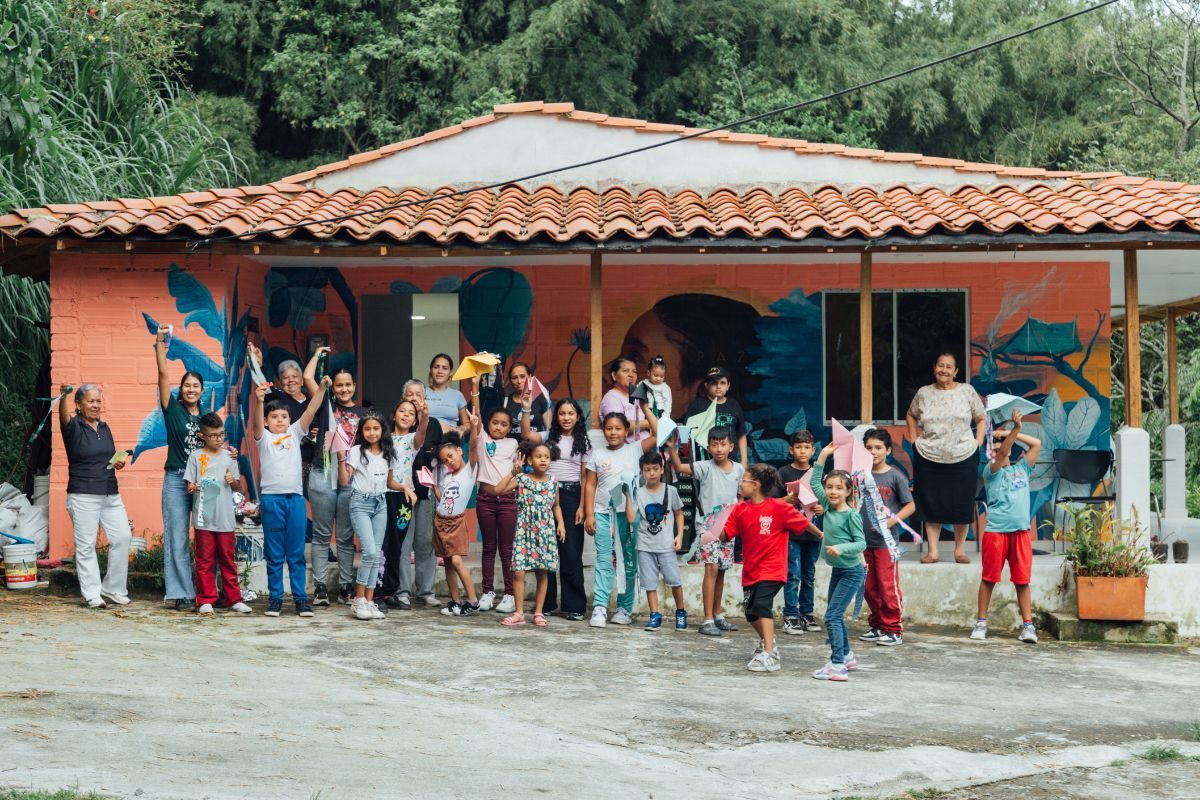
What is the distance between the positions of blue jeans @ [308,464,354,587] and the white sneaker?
54cm

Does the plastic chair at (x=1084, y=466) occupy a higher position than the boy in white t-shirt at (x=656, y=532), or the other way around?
the plastic chair at (x=1084, y=466)

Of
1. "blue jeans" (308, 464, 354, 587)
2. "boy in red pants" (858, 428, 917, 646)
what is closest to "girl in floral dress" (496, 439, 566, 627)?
"blue jeans" (308, 464, 354, 587)

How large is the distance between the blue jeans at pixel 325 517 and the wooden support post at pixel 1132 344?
5.97 meters

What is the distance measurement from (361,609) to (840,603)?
3.41 meters

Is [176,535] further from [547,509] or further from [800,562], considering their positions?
[800,562]

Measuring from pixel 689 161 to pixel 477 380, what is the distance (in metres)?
3.71

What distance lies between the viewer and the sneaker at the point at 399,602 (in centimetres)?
989

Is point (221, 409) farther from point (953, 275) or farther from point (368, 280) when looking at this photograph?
point (953, 275)

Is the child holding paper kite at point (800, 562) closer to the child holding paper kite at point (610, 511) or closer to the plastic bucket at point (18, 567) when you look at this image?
A: the child holding paper kite at point (610, 511)

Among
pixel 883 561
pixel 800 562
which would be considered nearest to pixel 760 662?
pixel 883 561

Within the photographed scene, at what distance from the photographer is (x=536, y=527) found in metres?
9.43

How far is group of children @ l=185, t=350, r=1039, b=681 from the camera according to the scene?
941cm

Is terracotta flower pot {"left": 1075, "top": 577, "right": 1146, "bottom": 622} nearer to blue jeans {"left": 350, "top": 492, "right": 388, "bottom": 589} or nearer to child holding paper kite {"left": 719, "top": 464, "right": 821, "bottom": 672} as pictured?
child holding paper kite {"left": 719, "top": 464, "right": 821, "bottom": 672}

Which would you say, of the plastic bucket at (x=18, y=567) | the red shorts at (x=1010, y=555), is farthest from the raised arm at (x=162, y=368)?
the red shorts at (x=1010, y=555)
